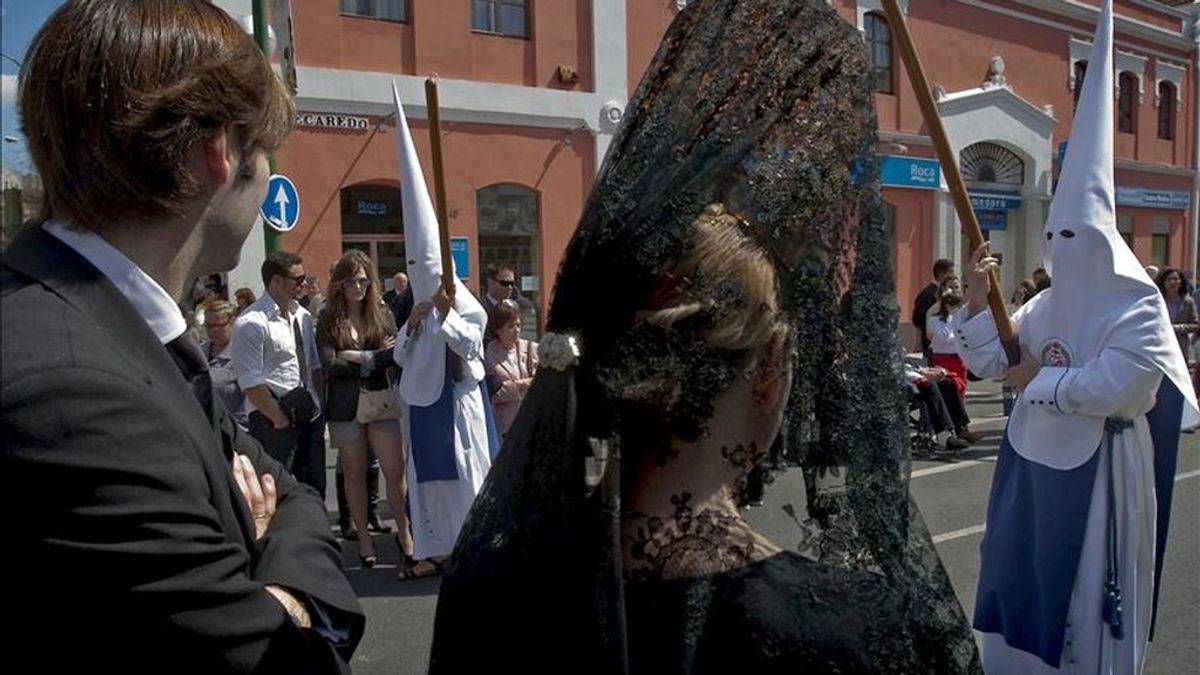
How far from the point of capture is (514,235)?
1471cm

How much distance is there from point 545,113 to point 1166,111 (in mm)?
19424

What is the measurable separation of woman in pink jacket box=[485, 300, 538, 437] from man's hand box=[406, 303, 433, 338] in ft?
3.30

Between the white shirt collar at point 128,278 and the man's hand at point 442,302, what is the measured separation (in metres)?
3.70

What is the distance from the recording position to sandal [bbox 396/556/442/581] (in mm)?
5242

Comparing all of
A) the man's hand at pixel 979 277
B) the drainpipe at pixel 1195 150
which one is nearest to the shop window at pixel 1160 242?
the drainpipe at pixel 1195 150

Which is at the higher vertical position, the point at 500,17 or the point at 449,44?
the point at 500,17

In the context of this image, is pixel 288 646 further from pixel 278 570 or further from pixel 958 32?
A: pixel 958 32

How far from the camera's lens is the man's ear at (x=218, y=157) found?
1.21 m

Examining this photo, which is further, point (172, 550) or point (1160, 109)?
point (1160, 109)

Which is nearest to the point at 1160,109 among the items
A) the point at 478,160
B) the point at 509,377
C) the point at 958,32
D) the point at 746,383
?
the point at 958,32

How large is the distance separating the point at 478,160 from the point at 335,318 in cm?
898

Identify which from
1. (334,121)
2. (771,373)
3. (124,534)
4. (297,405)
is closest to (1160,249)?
(334,121)

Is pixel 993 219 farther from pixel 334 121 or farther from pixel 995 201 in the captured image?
pixel 334 121

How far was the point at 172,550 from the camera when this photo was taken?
0.98 metres
